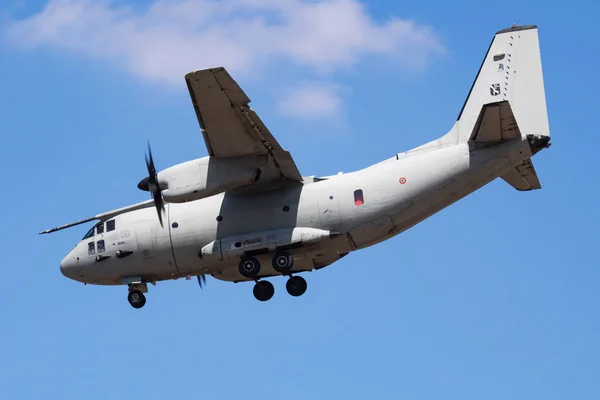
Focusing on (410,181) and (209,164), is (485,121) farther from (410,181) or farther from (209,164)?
(209,164)

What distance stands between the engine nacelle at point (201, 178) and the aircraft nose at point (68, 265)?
18.7 feet

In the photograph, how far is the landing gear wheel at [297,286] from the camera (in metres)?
39.7

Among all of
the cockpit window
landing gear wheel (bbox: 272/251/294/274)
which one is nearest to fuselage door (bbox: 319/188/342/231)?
landing gear wheel (bbox: 272/251/294/274)

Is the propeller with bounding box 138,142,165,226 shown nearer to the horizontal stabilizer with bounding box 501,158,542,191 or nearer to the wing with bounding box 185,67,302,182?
the wing with bounding box 185,67,302,182

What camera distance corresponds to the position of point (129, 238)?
130ft

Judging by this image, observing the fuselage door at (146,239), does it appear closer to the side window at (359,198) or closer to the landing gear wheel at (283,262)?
the landing gear wheel at (283,262)

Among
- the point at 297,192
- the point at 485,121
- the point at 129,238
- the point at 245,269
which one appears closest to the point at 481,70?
the point at 485,121

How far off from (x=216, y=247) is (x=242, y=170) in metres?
2.78

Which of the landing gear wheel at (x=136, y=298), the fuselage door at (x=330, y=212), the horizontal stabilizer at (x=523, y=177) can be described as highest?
the horizontal stabilizer at (x=523, y=177)

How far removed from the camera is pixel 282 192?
126 feet

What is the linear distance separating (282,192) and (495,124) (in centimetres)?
706

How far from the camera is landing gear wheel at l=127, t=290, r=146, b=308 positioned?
132ft

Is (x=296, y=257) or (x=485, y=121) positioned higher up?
(x=485, y=121)

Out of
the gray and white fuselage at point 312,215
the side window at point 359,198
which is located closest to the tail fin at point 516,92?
the gray and white fuselage at point 312,215
